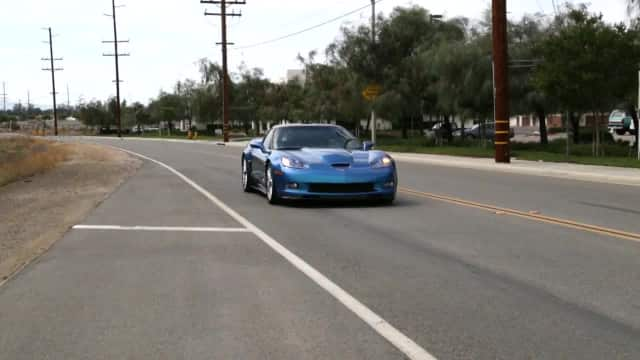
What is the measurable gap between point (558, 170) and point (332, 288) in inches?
654

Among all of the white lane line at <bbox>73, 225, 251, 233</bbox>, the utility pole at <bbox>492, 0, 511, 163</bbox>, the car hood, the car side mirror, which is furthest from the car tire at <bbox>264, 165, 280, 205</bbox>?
the utility pole at <bbox>492, 0, 511, 163</bbox>

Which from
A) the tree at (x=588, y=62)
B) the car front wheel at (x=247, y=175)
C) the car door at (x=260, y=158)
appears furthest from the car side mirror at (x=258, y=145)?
the tree at (x=588, y=62)

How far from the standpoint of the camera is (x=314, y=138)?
15.2 m

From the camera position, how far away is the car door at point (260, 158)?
50.2ft

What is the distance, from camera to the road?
579cm

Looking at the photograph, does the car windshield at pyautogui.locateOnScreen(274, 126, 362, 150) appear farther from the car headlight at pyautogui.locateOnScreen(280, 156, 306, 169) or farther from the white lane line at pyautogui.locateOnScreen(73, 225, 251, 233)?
the white lane line at pyautogui.locateOnScreen(73, 225, 251, 233)

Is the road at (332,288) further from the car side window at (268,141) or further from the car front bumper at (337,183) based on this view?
the car side window at (268,141)

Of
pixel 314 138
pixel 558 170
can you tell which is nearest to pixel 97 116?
pixel 558 170

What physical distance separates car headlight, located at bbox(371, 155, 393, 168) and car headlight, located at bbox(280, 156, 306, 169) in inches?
47.4

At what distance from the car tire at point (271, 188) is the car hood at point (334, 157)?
0.46 meters

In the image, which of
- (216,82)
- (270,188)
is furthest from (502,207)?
(216,82)

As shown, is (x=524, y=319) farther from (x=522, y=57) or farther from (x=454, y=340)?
(x=522, y=57)

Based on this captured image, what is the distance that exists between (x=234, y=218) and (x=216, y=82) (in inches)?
3175

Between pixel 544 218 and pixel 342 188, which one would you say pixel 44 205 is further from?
pixel 544 218
